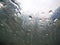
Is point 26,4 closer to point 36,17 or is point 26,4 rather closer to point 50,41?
point 36,17

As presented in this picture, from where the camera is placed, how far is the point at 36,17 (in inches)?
123

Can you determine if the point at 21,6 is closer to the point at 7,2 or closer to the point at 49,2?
the point at 7,2

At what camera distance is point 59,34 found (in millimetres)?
3205

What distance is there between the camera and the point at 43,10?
3145 millimetres

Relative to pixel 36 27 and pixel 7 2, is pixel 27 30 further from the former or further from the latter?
pixel 7 2

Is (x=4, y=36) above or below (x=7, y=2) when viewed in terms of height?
below

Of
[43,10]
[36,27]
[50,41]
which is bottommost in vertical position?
[50,41]

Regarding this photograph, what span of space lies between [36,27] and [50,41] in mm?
277

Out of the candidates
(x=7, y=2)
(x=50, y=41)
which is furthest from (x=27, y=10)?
(x=50, y=41)

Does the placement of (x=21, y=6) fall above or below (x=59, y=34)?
above

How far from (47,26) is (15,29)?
1.45ft

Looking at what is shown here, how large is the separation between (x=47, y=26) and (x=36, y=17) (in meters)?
0.20

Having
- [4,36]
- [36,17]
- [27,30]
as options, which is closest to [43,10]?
[36,17]

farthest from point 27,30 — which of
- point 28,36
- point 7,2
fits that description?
point 7,2
